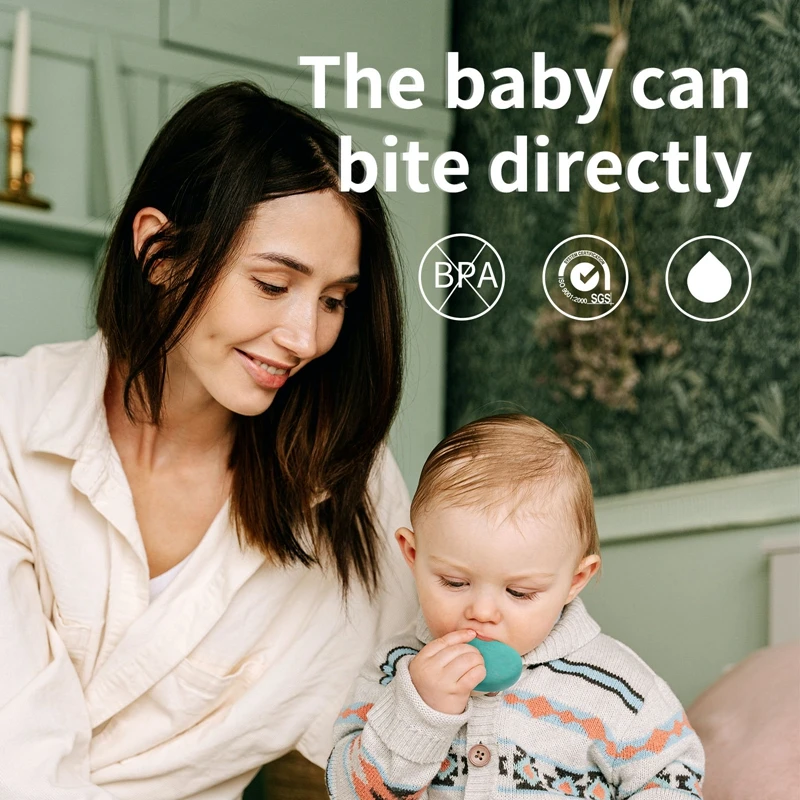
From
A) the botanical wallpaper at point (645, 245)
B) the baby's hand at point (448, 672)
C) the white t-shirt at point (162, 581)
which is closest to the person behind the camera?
the baby's hand at point (448, 672)

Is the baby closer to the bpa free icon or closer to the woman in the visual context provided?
the woman

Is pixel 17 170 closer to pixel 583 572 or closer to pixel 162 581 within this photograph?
pixel 162 581

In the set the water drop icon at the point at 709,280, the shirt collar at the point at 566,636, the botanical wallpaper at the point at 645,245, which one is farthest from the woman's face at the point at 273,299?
the water drop icon at the point at 709,280

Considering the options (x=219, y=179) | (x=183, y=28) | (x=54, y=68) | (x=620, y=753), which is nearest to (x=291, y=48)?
(x=183, y=28)

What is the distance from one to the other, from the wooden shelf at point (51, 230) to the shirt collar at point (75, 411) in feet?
2.14

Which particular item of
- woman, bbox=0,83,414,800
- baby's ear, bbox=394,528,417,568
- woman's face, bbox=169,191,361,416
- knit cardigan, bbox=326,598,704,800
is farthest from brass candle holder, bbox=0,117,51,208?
knit cardigan, bbox=326,598,704,800

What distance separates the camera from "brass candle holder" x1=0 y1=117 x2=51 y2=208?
87.8 inches

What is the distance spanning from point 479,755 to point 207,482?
65cm

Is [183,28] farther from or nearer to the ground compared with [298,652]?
farther from the ground

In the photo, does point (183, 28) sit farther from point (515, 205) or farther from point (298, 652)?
point (298, 652)

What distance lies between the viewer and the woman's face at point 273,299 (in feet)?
4.58

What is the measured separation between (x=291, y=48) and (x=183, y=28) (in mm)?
284

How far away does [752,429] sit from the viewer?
2027 millimetres

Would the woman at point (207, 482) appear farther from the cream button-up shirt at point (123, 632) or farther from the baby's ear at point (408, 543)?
the baby's ear at point (408, 543)
